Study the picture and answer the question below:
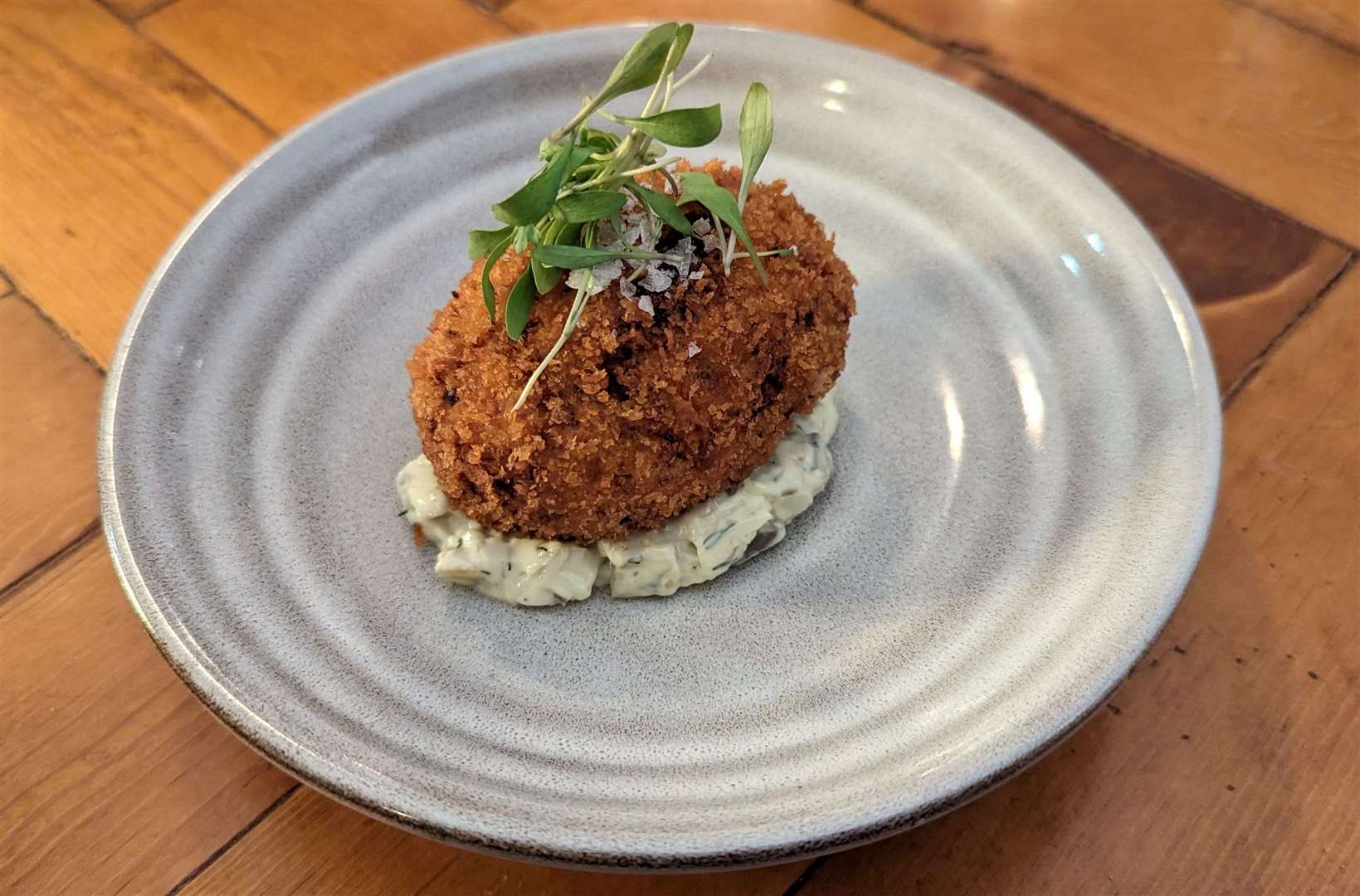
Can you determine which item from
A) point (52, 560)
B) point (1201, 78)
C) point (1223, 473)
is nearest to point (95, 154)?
point (52, 560)

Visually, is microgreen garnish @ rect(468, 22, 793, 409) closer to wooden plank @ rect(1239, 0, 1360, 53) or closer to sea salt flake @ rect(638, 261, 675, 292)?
sea salt flake @ rect(638, 261, 675, 292)

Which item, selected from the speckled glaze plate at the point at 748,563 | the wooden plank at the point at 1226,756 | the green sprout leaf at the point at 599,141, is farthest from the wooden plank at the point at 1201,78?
the green sprout leaf at the point at 599,141

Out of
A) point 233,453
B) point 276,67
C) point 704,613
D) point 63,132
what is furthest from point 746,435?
point 63,132

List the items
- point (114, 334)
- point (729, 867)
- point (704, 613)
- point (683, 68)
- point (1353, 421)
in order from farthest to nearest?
1. point (683, 68)
2. point (114, 334)
3. point (1353, 421)
4. point (704, 613)
5. point (729, 867)

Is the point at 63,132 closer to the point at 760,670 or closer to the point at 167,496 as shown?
the point at 167,496

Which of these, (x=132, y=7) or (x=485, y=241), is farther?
(x=132, y=7)

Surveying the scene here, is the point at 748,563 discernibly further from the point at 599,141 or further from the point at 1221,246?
the point at 1221,246

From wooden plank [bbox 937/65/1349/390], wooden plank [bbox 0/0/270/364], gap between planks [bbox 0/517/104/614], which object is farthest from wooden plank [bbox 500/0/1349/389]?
gap between planks [bbox 0/517/104/614]
